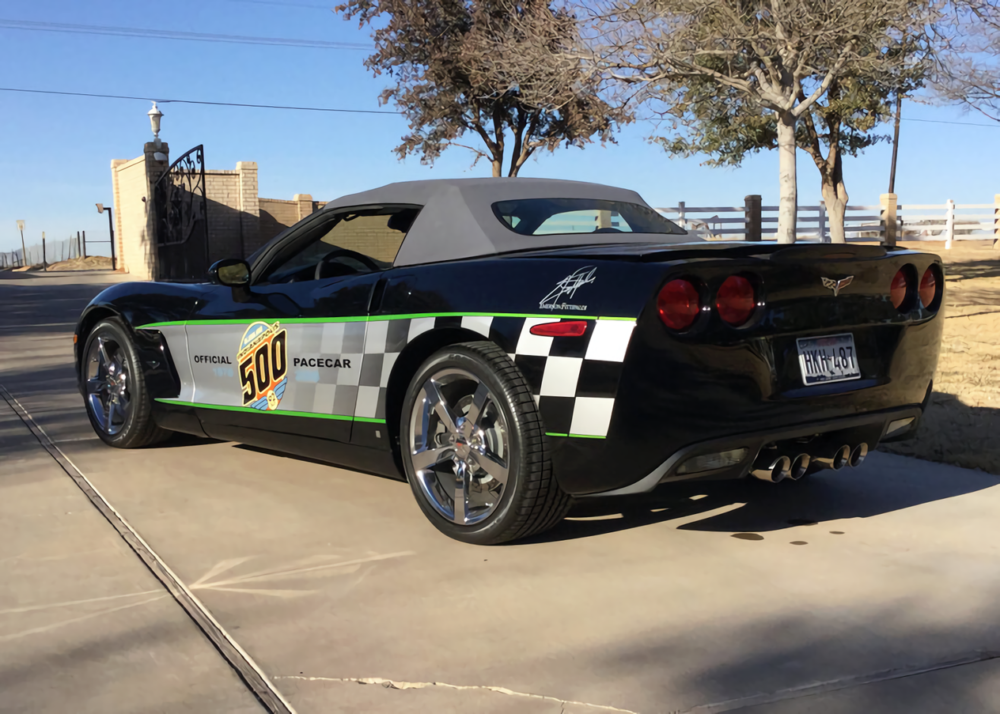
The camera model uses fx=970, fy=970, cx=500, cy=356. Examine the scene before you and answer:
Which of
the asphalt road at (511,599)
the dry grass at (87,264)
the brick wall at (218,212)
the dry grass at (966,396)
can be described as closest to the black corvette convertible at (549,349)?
the asphalt road at (511,599)

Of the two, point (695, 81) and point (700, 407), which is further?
point (695, 81)

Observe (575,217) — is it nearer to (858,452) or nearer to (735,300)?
(735,300)

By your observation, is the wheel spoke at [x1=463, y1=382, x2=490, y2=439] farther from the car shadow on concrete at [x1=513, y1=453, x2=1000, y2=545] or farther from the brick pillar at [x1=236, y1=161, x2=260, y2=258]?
the brick pillar at [x1=236, y1=161, x2=260, y2=258]

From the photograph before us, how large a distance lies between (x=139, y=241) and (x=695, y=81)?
52.3 ft

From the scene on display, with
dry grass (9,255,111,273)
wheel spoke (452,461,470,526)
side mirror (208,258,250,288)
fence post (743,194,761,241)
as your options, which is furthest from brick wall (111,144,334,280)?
wheel spoke (452,461,470,526)

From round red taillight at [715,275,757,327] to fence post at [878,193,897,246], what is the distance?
27403mm

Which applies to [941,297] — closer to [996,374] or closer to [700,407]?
[700,407]

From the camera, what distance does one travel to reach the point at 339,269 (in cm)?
443

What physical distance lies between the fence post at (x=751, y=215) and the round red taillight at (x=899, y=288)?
2423 centimetres

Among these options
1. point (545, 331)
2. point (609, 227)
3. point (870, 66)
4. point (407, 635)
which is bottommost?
point (407, 635)

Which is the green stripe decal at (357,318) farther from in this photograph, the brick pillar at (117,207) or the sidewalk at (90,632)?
the brick pillar at (117,207)

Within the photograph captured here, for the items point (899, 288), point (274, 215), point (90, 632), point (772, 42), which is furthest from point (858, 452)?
point (274, 215)

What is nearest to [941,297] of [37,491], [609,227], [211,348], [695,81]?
[609,227]

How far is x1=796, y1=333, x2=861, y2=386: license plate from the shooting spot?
3254 mm
